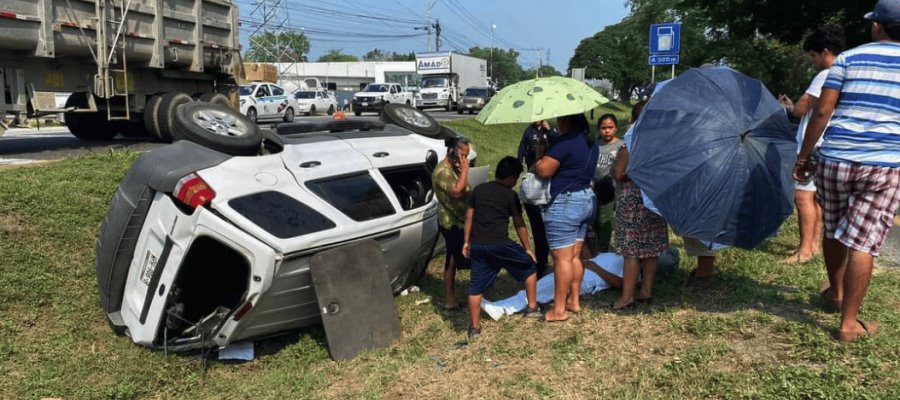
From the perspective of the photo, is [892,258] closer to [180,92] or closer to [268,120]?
[180,92]

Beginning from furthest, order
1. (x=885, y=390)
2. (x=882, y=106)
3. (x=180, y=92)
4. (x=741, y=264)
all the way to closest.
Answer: (x=180, y=92), (x=741, y=264), (x=882, y=106), (x=885, y=390)

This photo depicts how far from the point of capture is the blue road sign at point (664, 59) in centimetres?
1355

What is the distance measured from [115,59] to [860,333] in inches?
439

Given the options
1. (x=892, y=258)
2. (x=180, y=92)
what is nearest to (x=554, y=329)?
(x=892, y=258)

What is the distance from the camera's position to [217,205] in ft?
13.8

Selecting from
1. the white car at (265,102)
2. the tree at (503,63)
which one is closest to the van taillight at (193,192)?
the white car at (265,102)

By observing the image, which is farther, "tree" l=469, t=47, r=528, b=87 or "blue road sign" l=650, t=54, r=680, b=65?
"tree" l=469, t=47, r=528, b=87

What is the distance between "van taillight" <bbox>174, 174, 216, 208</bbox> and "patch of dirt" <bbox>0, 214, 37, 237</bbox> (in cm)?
291

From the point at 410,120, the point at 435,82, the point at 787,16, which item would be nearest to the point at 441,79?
the point at 435,82

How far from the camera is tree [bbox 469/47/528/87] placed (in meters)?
130

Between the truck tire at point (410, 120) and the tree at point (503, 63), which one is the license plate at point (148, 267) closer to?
the truck tire at point (410, 120)

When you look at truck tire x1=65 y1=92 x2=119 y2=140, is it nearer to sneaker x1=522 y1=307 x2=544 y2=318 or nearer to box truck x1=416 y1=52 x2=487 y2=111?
sneaker x1=522 y1=307 x2=544 y2=318

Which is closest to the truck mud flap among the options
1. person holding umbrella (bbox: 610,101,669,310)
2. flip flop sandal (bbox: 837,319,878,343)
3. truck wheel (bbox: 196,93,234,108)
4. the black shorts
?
the black shorts

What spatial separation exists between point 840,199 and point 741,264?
6.31 ft
